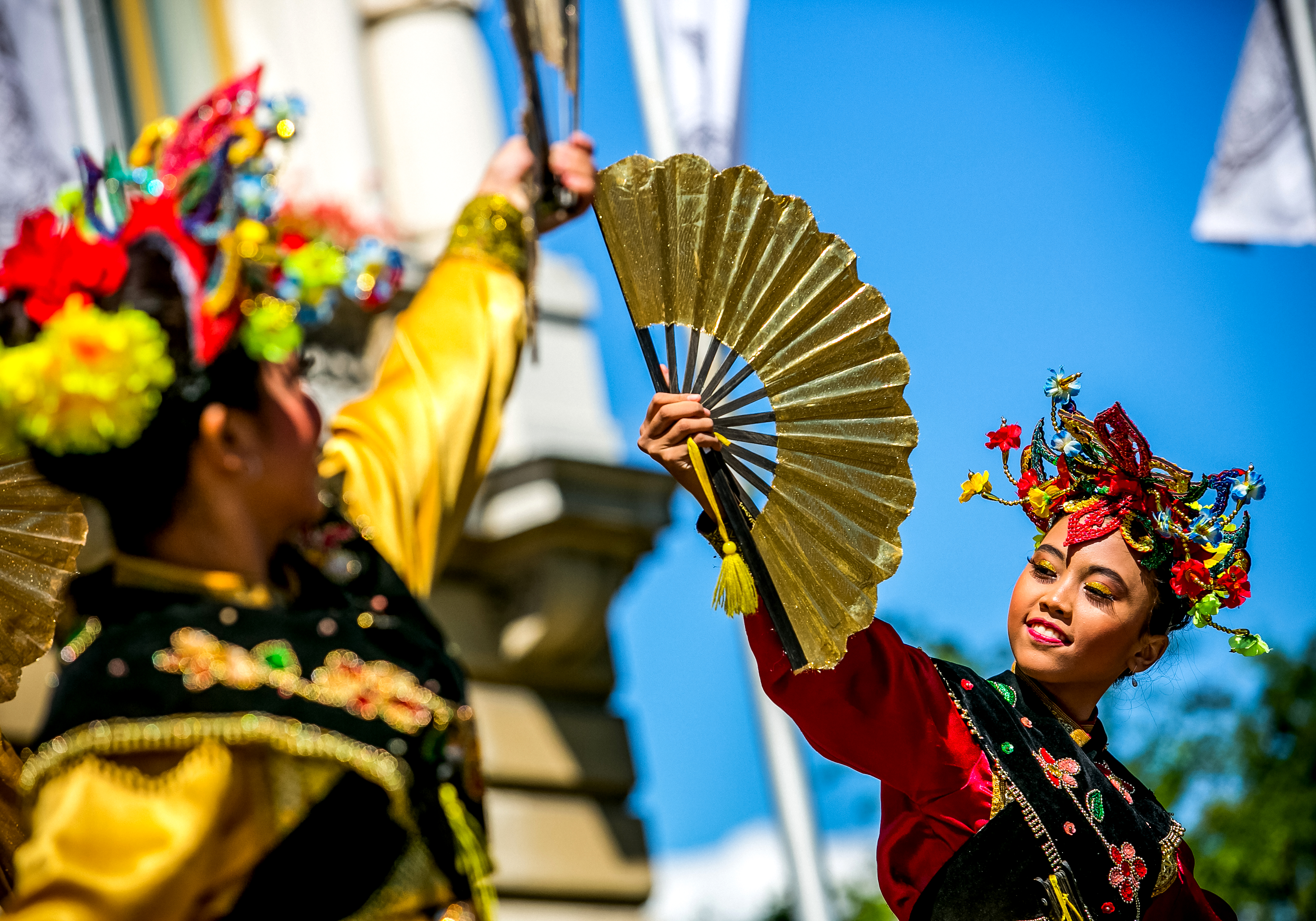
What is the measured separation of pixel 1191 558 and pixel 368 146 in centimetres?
473

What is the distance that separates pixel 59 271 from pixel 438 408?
31.7 inches

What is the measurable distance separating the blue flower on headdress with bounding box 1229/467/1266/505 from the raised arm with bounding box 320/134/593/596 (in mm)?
977

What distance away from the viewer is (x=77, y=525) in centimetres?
259

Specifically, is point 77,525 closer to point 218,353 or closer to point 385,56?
point 218,353

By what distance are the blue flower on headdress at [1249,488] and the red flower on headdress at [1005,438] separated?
307mm

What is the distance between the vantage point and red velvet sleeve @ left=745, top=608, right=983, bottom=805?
2.36 m

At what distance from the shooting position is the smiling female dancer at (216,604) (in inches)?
77.9

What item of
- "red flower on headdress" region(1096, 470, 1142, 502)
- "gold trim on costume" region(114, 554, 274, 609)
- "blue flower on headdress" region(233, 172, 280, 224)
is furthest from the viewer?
"red flower on headdress" region(1096, 470, 1142, 502)

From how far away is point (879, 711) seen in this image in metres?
2.39

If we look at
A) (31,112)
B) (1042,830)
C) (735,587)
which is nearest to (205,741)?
(735,587)

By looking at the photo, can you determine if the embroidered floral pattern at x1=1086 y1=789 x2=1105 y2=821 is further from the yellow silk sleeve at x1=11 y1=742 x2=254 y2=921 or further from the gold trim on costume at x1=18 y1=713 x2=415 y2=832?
the yellow silk sleeve at x1=11 y1=742 x2=254 y2=921

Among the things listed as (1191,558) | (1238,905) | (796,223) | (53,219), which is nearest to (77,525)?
(53,219)

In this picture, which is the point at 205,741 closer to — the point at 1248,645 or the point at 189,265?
the point at 189,265

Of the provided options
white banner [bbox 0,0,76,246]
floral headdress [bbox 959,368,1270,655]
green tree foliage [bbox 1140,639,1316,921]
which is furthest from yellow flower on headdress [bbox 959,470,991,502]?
green tree foliage [bbox 1140,639,1316,921]
